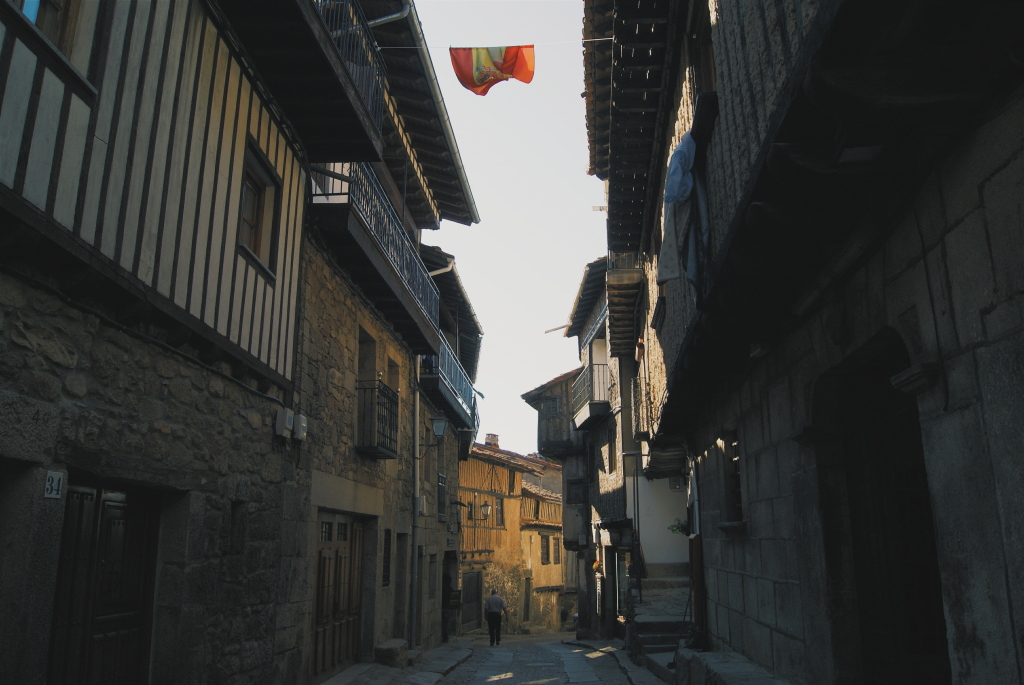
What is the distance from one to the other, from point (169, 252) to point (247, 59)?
2087 millimetres

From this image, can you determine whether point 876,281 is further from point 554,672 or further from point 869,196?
point 554,672

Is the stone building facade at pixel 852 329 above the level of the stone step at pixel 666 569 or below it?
above

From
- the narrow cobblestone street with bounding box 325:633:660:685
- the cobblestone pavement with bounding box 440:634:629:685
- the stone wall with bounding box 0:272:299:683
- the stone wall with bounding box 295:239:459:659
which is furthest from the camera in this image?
the cobblestone pavement with bounding box 440:634:629:685

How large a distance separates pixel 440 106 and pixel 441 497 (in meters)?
8.41

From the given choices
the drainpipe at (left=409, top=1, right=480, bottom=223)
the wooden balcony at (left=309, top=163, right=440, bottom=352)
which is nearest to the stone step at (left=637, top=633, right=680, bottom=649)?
the wooden balcony at (left=309, top=163, right=440, bottom=352)

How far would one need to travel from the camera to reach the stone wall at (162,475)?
3678 millimetres

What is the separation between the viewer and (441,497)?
16406mm

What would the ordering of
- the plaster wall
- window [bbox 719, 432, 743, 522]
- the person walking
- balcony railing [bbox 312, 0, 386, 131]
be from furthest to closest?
the person walking, the plaster wall, window [bbox 719, 432, 743, 522], balcony railing [bbox 312, 0, 386, 131]

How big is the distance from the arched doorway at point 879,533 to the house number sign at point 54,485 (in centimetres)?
425

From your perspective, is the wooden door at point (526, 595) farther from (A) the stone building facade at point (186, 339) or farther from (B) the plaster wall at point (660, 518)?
(A) the stone building facade at point (186, 339)

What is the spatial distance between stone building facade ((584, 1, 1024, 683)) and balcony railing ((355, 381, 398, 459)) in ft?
12.2

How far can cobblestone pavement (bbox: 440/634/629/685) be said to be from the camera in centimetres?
1088

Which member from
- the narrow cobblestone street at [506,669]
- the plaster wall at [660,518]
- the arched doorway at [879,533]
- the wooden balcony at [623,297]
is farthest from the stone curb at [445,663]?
the arched doorway at [879,533]

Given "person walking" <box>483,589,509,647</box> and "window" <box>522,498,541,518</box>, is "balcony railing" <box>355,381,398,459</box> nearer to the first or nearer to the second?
"person walking" <box>483,589,509,647</box>
